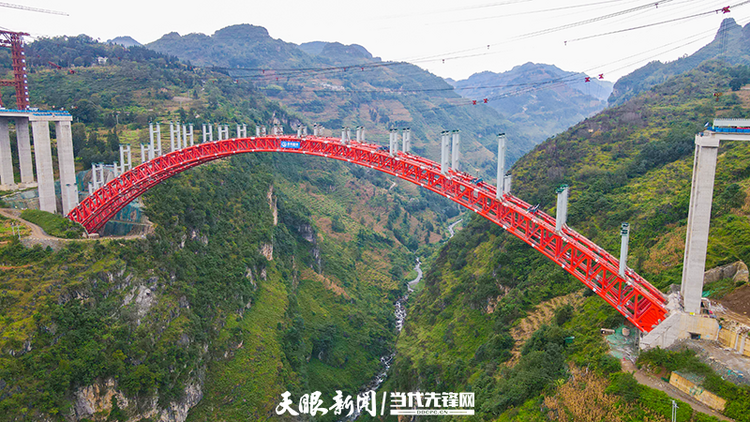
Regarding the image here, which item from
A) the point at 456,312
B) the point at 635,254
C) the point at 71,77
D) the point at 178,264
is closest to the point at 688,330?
the point at 635,254

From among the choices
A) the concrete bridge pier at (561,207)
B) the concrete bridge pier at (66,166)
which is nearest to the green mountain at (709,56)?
the concrete bridge pier at (561,207)

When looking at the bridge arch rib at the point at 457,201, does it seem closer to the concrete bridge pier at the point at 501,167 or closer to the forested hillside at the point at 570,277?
the concrete bridge pier at the point at 501,167

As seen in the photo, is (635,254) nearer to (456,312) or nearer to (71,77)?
(456,312)

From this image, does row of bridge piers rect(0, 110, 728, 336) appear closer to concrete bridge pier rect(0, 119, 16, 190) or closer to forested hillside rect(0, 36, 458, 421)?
concrete bridge pier rect(0, 119, 16, 190)

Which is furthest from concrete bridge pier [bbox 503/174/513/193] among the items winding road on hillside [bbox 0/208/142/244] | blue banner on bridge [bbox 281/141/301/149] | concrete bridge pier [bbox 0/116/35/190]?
concrete bridge pier [bbox 0/116/35/190]

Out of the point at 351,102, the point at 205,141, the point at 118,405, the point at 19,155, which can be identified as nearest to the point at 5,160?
the point at 19,155

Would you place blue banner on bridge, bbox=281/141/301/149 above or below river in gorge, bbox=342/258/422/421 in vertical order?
above

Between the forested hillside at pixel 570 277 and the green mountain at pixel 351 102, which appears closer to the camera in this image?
the forested hillside at pixel 570 277
